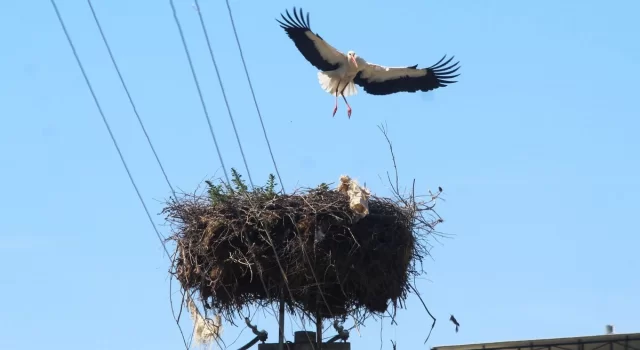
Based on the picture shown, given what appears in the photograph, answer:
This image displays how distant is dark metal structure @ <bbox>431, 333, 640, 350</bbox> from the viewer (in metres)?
19.2

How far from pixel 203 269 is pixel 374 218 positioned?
65.2 inches

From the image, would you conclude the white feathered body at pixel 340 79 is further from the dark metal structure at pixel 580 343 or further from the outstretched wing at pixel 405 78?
the dark metal structure at pixel 580 343

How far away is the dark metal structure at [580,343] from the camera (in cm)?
1920

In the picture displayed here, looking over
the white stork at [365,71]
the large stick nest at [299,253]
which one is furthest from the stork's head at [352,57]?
the large stick nest at [299,253]

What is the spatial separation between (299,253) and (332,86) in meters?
5.79

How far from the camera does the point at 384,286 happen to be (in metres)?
13.5

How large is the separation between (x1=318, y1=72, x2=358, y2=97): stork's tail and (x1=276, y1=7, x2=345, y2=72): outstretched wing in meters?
0.31

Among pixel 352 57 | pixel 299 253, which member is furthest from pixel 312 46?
pixel 299 253

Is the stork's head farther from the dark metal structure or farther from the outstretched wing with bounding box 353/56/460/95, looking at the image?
the dark metal structure

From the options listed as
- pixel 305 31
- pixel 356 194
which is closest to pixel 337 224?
pixel 356 194

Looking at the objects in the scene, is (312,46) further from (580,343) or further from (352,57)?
(580,343)

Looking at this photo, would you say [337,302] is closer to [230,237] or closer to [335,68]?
[230,237]

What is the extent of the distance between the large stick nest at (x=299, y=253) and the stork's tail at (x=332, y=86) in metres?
4.95

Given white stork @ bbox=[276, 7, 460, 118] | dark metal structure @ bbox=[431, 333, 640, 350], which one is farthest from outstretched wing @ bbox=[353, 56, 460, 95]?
dark metal structure @ bbox=[431, 333, 640, 350]
